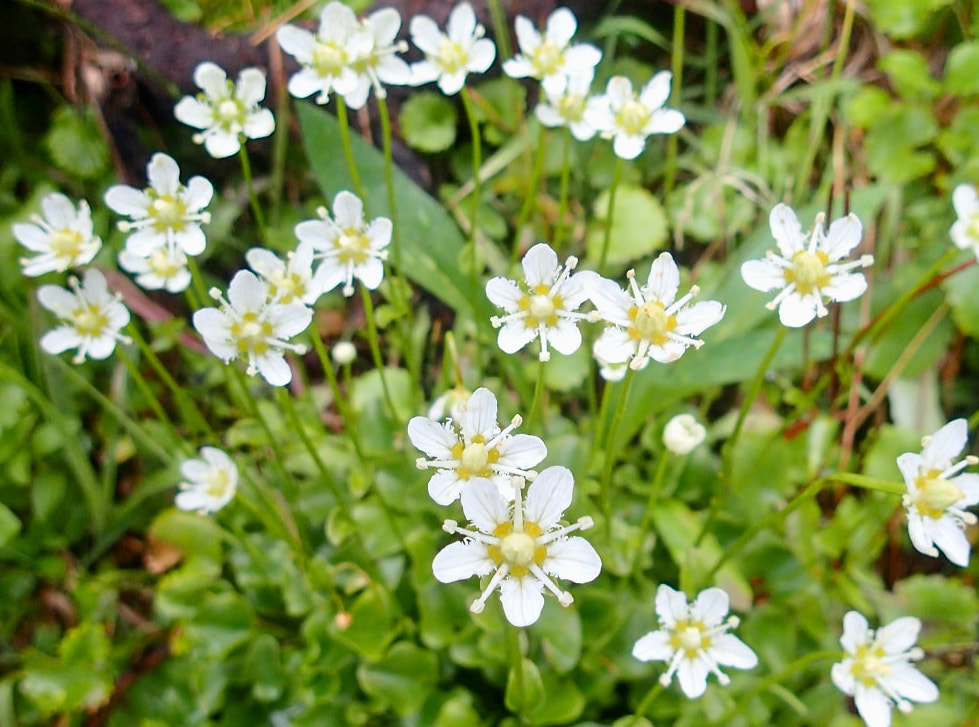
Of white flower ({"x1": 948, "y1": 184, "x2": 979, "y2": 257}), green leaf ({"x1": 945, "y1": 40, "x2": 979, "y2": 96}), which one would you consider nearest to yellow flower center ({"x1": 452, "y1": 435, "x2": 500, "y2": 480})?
white flower ({"x1": 948, "y1": 184, "x2": 979, "y2": 257})

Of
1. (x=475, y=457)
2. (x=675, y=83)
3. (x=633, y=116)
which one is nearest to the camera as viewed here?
(x=475, y=457)

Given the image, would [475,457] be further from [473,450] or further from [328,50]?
[328,50]

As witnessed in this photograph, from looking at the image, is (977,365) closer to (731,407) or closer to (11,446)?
(731,407)

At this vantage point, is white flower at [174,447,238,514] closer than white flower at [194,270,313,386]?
No

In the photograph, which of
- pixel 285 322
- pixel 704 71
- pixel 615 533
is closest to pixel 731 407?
pixel 615 533

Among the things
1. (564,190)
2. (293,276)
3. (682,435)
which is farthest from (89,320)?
(682,435)

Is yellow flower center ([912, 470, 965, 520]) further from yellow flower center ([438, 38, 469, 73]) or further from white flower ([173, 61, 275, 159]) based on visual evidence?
white flower ([173, 61, 275, 159])
